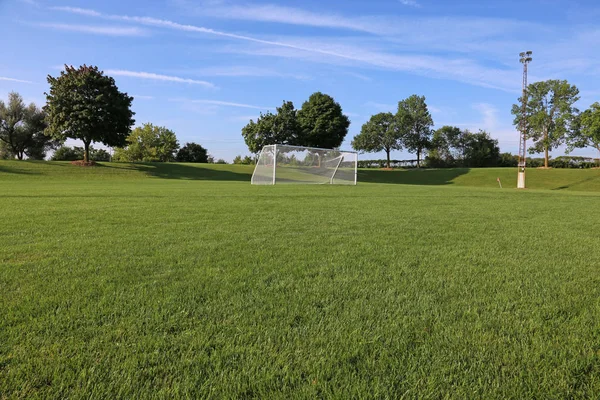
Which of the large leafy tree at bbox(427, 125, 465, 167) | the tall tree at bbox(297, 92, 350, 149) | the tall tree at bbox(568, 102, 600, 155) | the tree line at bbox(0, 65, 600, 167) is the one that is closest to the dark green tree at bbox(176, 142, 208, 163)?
the tree line at bbox(0, 65, 600, 167)

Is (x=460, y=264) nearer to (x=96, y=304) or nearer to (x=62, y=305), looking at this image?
(x=96, y=304)

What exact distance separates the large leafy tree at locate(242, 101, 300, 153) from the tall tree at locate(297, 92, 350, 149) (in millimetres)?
1831

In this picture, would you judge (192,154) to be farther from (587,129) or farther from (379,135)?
(587,129)

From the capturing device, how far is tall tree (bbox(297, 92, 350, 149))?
46.9 metres

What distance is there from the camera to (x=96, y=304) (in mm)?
2430

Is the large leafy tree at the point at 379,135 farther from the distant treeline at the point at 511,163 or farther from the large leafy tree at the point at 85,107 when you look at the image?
the large leafy tree at the point at 85,107

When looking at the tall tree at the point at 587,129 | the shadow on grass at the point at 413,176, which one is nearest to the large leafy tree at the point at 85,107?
the shadow on grass at the point at 413,176

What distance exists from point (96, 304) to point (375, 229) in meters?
4.23

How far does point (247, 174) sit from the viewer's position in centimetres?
4016

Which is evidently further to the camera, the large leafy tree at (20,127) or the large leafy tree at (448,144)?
the large leafy tree at (448,144)

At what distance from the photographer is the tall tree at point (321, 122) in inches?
1848

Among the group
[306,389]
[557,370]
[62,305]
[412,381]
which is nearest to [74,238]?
[62,305]

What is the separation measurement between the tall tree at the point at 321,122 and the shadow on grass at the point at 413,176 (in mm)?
6378

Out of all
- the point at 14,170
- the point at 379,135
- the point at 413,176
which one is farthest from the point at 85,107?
the point at 379,135
